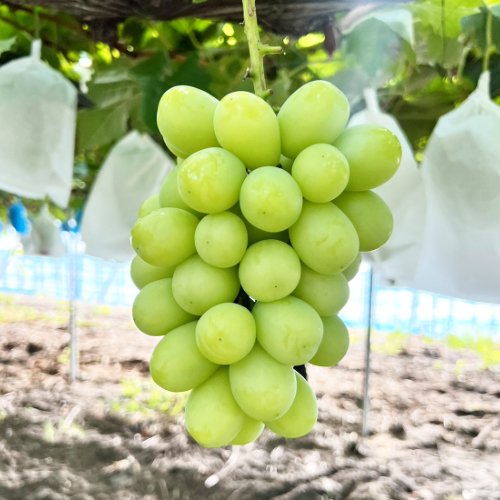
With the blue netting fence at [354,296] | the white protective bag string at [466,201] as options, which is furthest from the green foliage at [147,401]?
the white protective bag string at [466,201]

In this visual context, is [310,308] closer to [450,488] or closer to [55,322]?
[450,488]

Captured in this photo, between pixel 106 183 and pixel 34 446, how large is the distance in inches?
88.9

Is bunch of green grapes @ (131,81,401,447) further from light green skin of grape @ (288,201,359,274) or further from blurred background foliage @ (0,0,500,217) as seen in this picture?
blurred background foliage @ (0,0,500,217)

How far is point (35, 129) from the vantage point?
0.95 meters

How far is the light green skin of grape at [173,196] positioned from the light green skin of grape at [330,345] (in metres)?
0.13

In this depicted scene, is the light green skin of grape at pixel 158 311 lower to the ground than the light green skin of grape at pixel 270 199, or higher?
lower

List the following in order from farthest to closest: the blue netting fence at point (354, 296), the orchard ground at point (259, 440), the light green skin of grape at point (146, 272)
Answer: the blue netting fence at point (354, 296)
the orchard ground at point (259, 440)
the light green skin of grape at point (146, 272)

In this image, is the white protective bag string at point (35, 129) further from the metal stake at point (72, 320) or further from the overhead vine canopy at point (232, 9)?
the metal stake at point (72, 320)

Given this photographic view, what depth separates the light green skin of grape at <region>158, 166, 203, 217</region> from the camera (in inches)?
17.3

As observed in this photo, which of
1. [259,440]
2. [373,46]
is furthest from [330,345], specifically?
[259,440]

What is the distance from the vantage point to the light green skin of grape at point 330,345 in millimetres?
455

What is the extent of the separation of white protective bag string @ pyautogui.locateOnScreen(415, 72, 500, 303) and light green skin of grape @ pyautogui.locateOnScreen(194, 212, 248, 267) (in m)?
0.48

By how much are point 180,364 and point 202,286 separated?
6 cm

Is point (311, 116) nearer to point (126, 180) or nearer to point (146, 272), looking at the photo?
point (146, 272)
